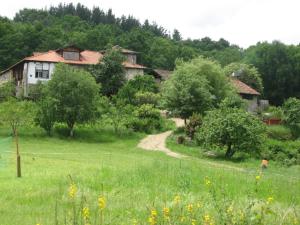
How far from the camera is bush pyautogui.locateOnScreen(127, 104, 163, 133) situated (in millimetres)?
47438

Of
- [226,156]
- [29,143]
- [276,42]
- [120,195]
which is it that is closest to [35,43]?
[276,42]

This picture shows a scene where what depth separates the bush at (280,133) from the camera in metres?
48.8

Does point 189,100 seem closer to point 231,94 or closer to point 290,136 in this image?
point 231,94

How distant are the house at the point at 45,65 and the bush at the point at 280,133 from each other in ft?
75.1

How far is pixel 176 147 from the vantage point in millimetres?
39844

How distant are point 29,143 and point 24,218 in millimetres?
30738

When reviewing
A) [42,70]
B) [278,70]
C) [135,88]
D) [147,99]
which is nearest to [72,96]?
[147,99]

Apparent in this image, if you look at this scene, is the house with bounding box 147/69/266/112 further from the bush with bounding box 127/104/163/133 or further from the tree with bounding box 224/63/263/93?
the bush with bounding box 127/104/163/133

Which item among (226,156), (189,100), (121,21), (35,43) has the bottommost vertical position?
(226,156)

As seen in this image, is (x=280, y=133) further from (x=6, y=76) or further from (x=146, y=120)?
(x=6, y=76)

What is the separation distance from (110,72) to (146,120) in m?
15.9

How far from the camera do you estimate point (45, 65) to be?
62.2m

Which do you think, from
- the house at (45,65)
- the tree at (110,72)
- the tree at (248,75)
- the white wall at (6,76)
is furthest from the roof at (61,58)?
the tree at (248,75)

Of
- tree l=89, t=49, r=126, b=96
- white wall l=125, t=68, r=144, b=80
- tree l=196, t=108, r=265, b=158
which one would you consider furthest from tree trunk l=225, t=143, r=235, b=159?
white wall l=125, t=68, r=144, b=80
